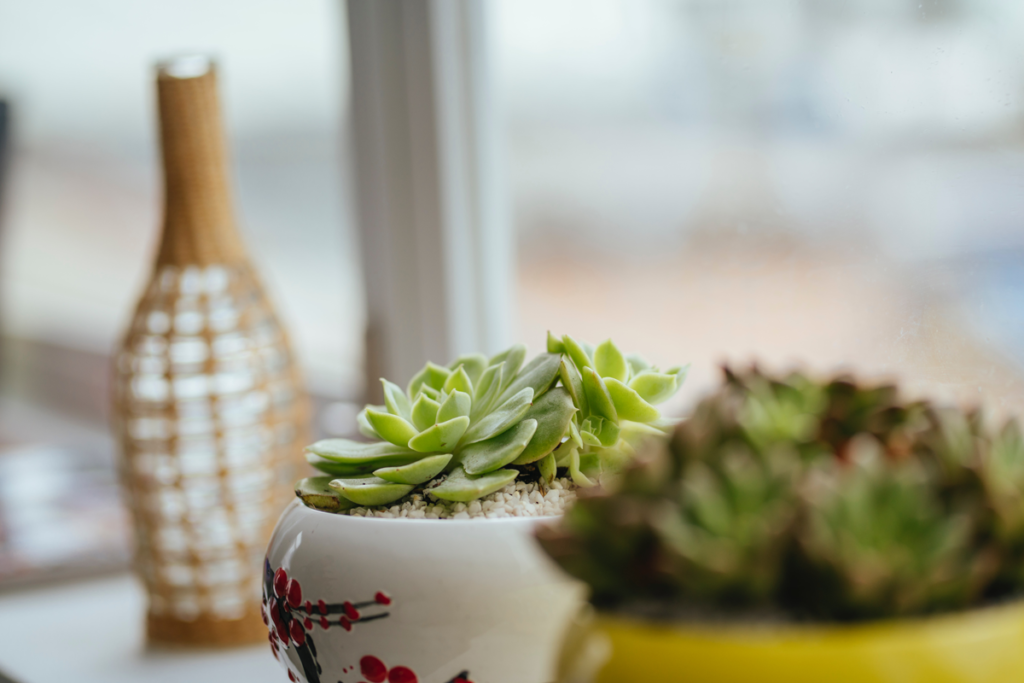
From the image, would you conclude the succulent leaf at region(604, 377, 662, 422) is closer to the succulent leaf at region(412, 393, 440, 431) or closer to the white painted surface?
the succulent leaf at region(412, 393, 440, 431)

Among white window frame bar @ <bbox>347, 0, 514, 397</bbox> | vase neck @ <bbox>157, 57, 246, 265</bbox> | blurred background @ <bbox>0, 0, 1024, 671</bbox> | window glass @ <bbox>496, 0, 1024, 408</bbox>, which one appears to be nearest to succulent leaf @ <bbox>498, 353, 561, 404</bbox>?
blurred background @ <bbox>0, 0, 1024, 671</bbox>

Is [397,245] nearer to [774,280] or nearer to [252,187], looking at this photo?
[252,187]

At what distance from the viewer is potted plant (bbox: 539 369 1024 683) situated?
0.76 ft

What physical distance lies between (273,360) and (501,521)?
0.47 m

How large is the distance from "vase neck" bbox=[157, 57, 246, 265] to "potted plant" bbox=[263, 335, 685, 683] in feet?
1.26

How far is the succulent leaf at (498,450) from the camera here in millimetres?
405

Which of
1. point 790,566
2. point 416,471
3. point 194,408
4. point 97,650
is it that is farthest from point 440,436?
point 97,650

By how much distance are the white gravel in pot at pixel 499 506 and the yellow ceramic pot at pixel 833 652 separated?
171 millimetres

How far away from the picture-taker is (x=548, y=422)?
42cm

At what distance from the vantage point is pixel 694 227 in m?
0.87

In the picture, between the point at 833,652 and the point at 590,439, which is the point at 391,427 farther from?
the point at 833,652

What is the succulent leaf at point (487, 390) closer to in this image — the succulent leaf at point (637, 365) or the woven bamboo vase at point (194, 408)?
the succulent leaf at point (637, 365)

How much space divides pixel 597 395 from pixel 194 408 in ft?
1.48

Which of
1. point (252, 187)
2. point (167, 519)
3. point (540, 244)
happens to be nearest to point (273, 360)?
point (167, 519)
